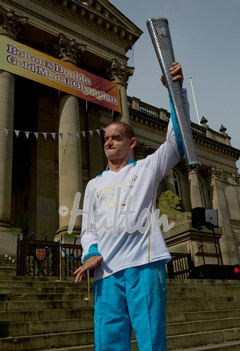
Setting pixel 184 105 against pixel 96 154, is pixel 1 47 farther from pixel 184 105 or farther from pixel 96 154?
pixel 184 105

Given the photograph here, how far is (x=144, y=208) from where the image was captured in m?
2.39

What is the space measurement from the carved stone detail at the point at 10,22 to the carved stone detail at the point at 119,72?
572cm

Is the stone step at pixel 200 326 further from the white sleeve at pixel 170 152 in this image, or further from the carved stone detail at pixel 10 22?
the carved stone detail at pixel 10 22

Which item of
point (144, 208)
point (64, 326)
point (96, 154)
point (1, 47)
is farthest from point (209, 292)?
point (96, 154)

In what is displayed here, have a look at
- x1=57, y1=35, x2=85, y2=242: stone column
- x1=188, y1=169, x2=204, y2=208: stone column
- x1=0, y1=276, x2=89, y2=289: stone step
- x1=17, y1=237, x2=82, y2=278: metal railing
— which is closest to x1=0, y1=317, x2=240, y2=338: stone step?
x1=0, y1=276, x2=89, y2=289: stone step

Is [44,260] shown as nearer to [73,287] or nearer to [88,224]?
[73,287]

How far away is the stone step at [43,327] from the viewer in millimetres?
4898

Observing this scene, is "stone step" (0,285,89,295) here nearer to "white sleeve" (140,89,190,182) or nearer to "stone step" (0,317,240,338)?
"stone step" (0,317,240,338)

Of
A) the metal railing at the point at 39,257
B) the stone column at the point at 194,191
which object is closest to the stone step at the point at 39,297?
the metal railing at the point at 39,257

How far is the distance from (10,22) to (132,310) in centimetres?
1682

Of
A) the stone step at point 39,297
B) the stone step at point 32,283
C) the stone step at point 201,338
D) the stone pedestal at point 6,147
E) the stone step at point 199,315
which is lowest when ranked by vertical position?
the stone step at point 201,338

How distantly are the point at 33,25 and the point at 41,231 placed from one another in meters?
10.5

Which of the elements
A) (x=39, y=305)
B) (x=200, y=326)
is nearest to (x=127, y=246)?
(x=39, y=305)

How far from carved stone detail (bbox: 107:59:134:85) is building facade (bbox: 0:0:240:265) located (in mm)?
→ 59
